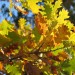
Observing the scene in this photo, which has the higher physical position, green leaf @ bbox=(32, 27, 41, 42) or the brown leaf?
green leaf @ bbox=(32, 27, 41, 42)

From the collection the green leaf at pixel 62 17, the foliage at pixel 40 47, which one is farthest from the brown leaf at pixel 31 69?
the green leaf at pixel 62 17

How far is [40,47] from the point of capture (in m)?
1.15

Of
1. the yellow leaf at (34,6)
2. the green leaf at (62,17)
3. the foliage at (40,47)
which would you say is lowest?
the foliage at (40,47)

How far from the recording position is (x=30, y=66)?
45.6 inches

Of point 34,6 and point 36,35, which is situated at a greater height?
point 34,6

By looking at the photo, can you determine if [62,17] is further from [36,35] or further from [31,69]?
[31,69]

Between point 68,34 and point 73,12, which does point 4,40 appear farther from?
point 73,12

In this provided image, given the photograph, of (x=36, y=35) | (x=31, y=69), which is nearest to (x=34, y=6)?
(x=36, y=35)

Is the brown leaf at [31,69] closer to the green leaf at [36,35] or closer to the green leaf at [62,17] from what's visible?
the green leaf at [36,35]

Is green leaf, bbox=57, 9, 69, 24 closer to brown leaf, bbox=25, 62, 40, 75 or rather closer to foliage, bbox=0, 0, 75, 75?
foliage, bbox=0, 0, 75, 75

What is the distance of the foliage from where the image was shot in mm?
1138

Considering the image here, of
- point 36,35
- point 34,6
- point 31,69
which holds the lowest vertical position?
point 31,69

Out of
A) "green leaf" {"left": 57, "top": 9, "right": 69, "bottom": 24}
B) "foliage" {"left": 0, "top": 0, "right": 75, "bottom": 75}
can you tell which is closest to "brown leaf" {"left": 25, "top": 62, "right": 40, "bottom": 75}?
"foliage" {"left": 0, "top": 0, "right": 75, "bottom": 75}

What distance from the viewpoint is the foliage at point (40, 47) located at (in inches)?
44.8
